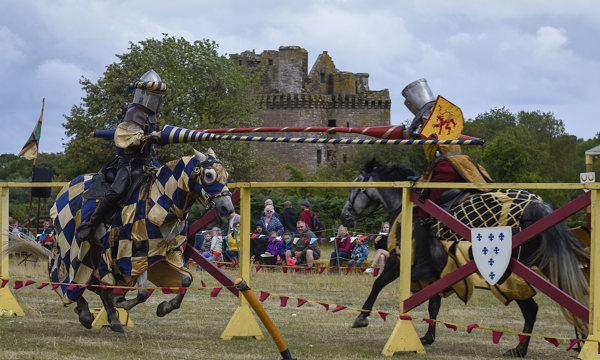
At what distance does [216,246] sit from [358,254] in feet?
9.34

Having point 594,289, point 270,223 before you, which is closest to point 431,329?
point 594,289

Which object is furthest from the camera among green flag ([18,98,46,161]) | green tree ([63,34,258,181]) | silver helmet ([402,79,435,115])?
green tree ([63,34,258,181])

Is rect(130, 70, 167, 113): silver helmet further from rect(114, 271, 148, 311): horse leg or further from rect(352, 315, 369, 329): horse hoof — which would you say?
rect(352, 315, 369, 329): horse hoof

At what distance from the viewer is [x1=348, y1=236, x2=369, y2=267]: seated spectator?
17.3m

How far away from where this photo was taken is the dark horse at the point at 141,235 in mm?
8531

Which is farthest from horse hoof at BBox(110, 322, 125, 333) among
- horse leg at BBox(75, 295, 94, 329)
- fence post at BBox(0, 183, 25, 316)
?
fence post at BBox(0, 183, 25, 316)

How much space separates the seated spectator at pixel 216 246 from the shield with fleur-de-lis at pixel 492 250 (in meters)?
10.6

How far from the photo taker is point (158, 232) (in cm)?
868

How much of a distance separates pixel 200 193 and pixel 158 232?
0.59 m

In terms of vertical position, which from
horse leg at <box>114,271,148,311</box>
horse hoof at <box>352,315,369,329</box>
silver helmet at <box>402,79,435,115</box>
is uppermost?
silver helmet at <box>402,79,435,115</box>

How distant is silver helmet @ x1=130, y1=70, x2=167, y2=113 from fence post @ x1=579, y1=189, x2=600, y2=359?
4.47 m

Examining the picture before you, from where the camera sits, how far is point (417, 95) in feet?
33.9

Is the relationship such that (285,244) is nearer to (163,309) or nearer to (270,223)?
(270,223)

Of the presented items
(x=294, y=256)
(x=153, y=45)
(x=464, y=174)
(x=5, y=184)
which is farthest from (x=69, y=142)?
(x=464, y=174)
